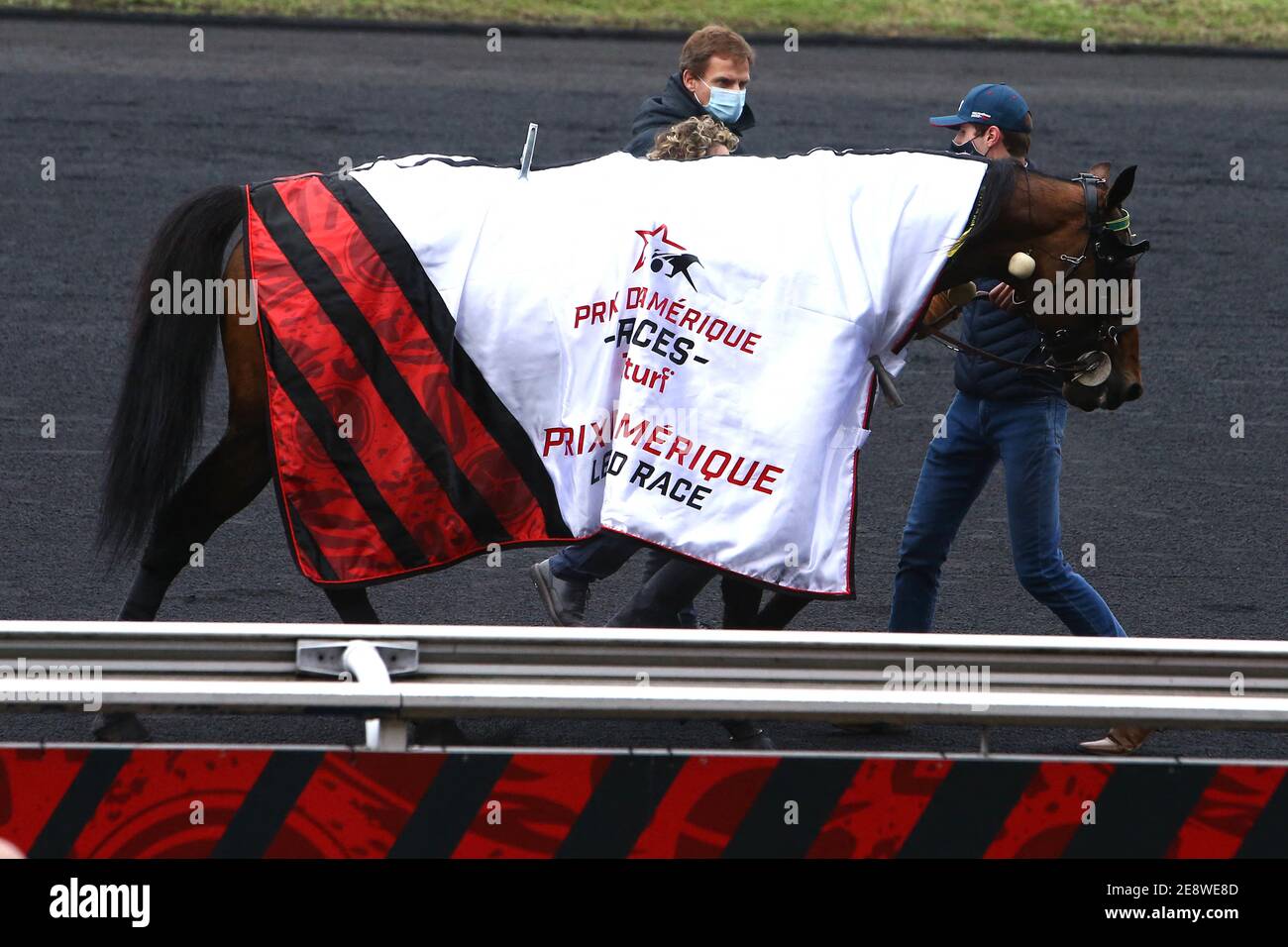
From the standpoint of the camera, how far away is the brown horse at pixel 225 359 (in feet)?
13.6

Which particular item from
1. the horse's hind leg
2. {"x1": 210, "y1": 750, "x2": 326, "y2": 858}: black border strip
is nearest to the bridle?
the horse's hind leg

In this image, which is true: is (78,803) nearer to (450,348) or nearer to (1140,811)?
(1140,811)

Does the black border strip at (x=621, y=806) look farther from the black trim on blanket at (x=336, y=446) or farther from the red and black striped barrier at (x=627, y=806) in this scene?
the black trim on blanket at (x=336, y=446)

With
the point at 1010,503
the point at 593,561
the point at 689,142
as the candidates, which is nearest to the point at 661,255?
the point at 689,142

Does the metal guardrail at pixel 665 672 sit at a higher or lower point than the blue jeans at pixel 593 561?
higher

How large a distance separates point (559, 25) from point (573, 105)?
9.14 ft

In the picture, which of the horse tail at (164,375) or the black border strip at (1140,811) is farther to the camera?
the horse tail at (164,375)

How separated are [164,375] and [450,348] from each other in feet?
2.33

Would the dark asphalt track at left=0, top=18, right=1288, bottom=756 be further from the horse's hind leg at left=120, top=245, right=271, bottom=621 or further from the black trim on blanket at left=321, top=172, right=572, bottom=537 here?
the black trim on blanket at left=321, top=172, right=572, bottom=537

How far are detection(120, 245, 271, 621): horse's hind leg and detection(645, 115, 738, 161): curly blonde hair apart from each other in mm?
1028

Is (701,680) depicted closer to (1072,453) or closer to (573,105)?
(1072,453)

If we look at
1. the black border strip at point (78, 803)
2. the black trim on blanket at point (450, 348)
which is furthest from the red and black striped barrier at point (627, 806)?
the black trim on blanket at point (450, 348)

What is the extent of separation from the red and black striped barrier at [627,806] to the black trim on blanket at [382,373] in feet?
5.12

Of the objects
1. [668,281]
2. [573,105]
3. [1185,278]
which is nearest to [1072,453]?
[1185,278]
